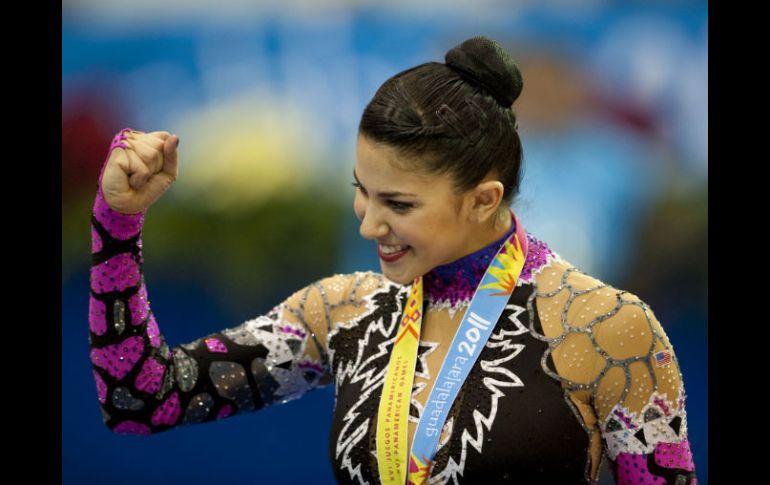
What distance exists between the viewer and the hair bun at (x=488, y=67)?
167cm

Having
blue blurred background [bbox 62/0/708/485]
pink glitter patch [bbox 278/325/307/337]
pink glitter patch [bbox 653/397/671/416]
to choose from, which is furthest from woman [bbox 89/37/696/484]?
blue blurred background [bbox 62/0/708/485]

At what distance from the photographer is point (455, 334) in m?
1.71

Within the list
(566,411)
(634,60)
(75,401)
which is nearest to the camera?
(566,411)

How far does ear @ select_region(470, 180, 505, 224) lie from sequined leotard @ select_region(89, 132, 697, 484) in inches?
3.1

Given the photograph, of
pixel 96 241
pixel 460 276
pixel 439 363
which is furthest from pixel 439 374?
pixel 96 241

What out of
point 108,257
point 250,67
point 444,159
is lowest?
point 108,257

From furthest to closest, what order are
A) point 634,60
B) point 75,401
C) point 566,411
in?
point 75,401 → point 634,60 → point 566,411

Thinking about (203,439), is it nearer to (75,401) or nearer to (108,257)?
(75,401)

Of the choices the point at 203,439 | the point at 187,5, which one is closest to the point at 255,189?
the point at 187,5

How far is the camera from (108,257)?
1686mm

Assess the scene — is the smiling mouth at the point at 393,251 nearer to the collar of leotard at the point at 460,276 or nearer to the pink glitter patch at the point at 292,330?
the collar of leotard at the point at 460,276

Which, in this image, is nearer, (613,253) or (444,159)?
(444,159)

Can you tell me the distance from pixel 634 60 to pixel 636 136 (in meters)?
0.21

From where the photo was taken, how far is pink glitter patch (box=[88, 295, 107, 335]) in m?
1.70
